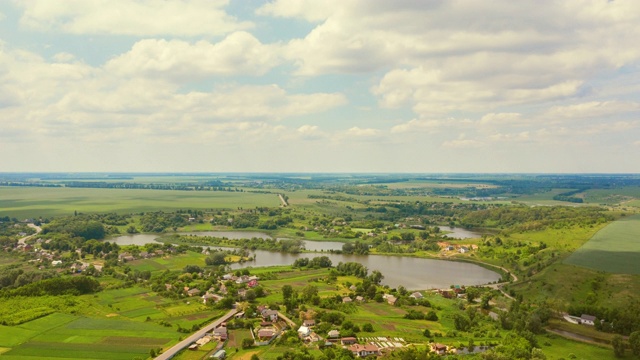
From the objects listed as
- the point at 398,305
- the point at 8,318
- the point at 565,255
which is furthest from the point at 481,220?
the point at 8,318

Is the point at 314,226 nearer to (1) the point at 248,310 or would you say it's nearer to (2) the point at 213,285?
(2) the point at 213,285

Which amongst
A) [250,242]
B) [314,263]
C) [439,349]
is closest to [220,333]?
[439,349]

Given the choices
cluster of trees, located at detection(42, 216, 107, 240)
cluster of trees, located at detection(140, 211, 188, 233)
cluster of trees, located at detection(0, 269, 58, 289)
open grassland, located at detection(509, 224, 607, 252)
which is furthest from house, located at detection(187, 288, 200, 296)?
cluster of trees, located at detection(140, 211, 188, 233)

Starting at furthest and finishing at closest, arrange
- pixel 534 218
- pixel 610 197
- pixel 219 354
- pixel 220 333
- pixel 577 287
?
pixel 610 197, pixel 534 218, pixel 577 287, pixel 220 333, pixel 219 354

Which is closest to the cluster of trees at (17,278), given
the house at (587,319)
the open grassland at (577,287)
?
the open grassland at (577,287)

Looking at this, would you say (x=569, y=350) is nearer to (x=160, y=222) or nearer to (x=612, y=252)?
(x=612, y=252)

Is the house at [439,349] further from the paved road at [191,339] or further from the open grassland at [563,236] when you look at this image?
the open grassland at [563,236]
